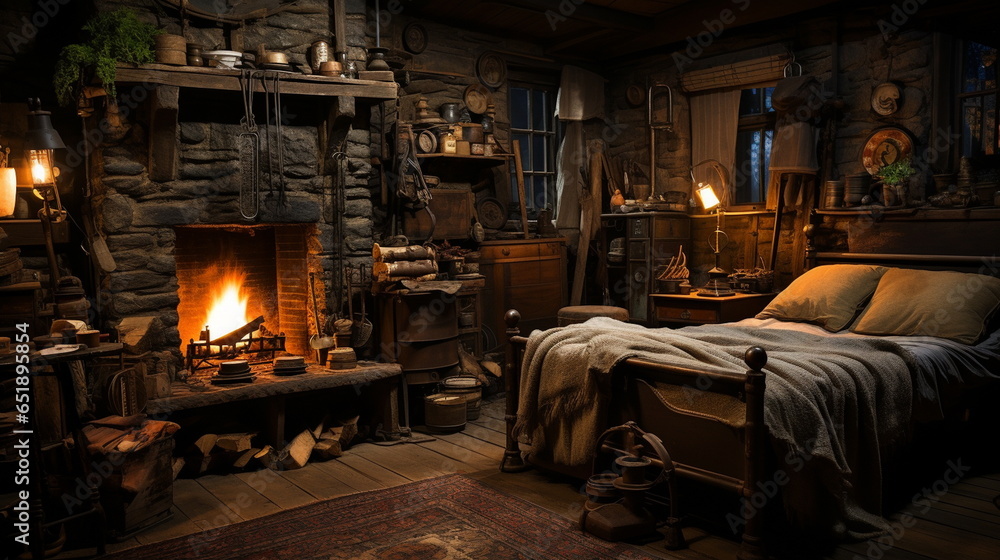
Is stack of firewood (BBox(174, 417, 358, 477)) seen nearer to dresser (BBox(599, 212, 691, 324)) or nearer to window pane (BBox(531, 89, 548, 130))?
dresser (BBox(599, 212, 691, 324))

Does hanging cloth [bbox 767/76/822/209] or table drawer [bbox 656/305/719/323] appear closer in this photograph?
table drawer [bbox 656/305/719/323]

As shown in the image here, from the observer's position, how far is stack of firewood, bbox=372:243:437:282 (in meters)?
5.33

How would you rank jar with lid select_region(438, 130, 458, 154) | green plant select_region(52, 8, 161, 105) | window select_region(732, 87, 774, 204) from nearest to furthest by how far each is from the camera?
green plant select_region(52, 8, 161, 105) → jar with lid select_region(438, 130, 458, 154) → window select_region(732, 87, 774, 204)

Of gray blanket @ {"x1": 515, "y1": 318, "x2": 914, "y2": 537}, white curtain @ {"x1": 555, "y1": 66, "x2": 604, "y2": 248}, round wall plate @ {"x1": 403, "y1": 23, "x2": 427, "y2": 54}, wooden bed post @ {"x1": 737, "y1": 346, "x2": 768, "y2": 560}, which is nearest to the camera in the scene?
wooden bed post @ {"x1": 737, "y1": 346, "x2": 768, "y2": 560}

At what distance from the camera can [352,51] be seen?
5457 mm

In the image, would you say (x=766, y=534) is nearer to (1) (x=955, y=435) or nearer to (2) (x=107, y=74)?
(1) (x=955, y=435)

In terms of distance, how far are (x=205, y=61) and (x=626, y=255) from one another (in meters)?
3.86

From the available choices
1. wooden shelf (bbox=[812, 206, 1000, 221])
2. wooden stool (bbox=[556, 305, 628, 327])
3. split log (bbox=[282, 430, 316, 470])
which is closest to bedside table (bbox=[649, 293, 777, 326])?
wooden stool (bbox=[556, 305, 628, 327])

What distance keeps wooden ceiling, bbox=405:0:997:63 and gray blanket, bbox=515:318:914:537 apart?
9.61 feet

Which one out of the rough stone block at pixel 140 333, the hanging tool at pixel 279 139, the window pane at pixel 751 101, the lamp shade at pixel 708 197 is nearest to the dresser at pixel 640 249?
the lamp shade at pixel 708 197

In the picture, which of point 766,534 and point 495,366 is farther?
point 495,366

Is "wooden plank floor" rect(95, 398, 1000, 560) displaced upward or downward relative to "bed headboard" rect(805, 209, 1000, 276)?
downward

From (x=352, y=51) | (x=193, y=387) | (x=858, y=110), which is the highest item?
Answer: (x=352, y=51)

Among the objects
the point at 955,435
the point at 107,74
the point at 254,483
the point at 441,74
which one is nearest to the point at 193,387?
the point at 254,483
